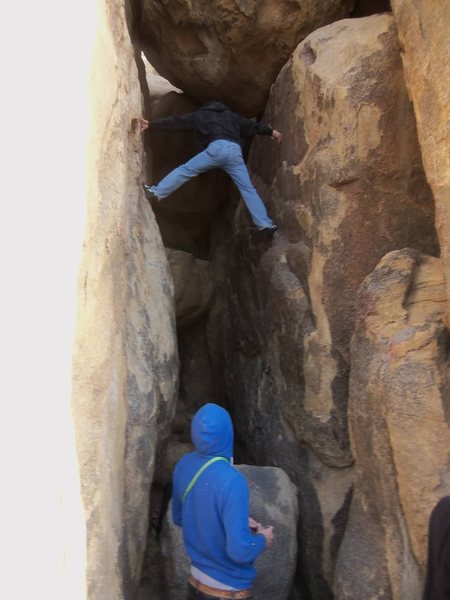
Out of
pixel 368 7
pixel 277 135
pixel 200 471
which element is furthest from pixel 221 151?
pixel 200 471

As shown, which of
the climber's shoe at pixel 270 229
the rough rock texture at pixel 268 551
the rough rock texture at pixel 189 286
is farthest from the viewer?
the rough rock texture at pixel 189 286

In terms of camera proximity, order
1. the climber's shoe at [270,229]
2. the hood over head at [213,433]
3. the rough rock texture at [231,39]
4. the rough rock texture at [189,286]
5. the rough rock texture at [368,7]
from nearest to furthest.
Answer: the hood over head at [213,433] < the climber's shoe at [270,229] < the rough rock texture at [231,39] < the rough rock texture at [189,286] < the rough rock texture at [368,7]

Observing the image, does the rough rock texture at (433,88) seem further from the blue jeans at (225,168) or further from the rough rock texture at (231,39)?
the rough rock texture at (231,39)

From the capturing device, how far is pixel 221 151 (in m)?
4.30

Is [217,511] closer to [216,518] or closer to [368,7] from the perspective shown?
[216,518]

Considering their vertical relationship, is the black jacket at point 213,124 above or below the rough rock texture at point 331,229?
above

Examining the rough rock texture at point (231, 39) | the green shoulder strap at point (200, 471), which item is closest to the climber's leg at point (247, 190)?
the rough rock texture at point (231, 39)

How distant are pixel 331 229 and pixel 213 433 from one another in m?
1.52

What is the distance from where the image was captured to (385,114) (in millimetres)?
3498

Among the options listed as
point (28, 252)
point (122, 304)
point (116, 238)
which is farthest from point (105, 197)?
point (28, 252)

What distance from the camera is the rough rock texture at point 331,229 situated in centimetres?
353

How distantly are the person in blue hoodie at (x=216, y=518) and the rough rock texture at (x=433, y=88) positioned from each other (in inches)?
42.0

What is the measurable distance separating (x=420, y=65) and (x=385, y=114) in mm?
524

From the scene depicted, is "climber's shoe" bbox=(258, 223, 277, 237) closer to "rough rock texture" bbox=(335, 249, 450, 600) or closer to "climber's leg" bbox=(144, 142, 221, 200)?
"climber's leg" bbox=(144, 142, 221, 200)
